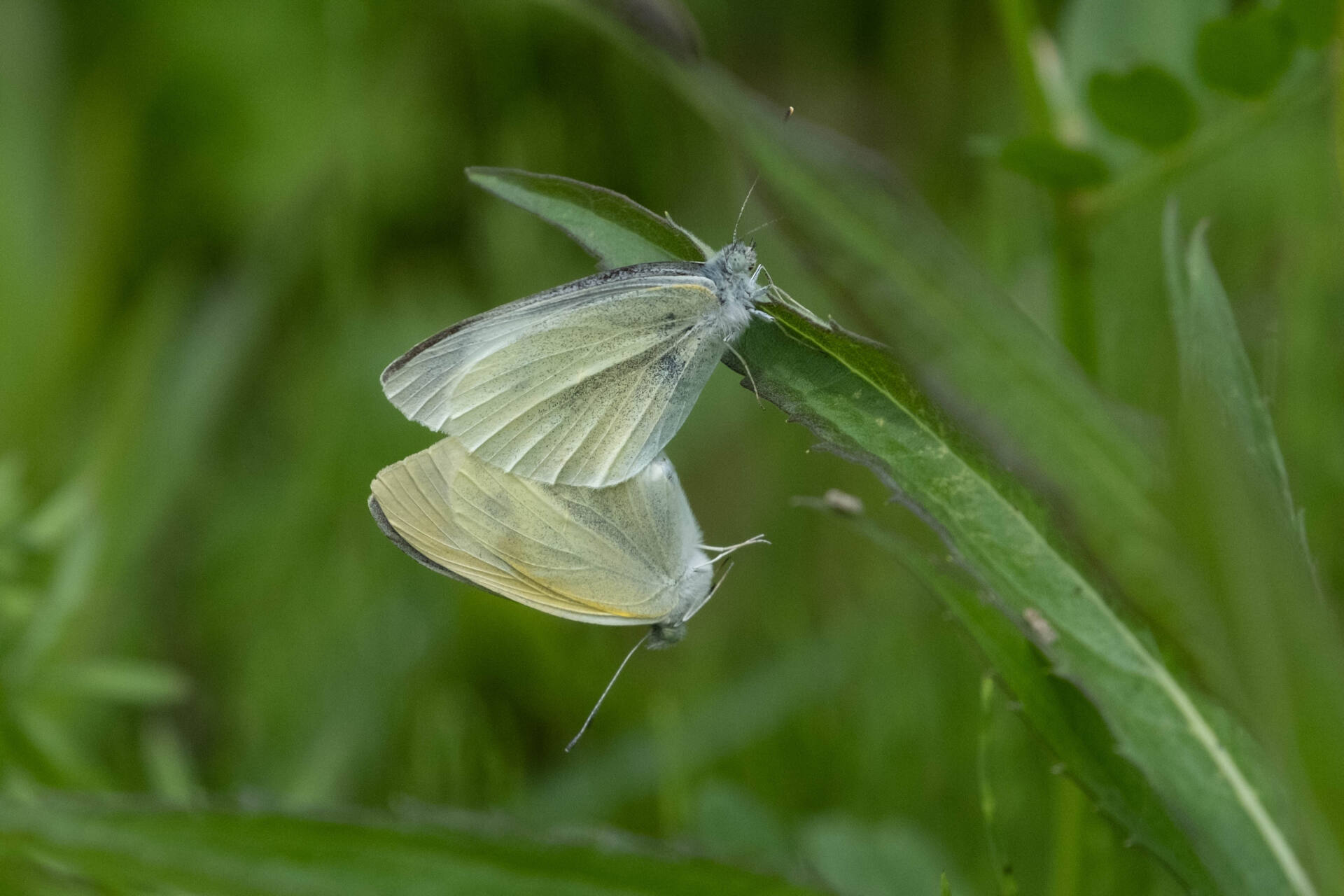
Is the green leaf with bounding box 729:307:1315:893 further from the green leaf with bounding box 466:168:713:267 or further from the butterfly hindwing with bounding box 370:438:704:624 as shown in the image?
the butterfly hindwing with bounding box 370:438:704:624

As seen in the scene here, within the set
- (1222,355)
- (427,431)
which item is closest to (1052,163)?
(1222,355)

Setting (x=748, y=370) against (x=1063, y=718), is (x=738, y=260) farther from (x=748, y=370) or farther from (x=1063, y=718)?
(x=1063, y=718)

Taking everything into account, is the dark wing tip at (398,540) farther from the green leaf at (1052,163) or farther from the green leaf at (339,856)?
the green leaf at (1052,163)

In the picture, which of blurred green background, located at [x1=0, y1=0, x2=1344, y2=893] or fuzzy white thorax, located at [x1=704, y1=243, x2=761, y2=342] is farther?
blurred green background, located at [x1=0, y1=0, x2=1344, y2=893]

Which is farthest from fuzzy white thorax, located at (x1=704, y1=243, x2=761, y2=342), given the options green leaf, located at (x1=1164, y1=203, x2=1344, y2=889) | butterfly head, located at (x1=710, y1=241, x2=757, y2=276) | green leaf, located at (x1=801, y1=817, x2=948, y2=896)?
green leaf, located at (x1=801, y1=817, x2=948, y2=896)

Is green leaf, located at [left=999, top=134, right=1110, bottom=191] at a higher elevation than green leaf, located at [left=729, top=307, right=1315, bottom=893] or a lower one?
higher
